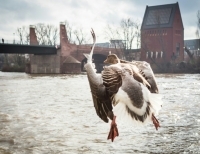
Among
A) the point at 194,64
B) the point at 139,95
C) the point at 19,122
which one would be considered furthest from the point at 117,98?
the point at 194,64

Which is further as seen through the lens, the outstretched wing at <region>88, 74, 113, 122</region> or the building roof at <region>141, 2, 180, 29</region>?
the building roof at <region>141, 2, 180, 29</region>

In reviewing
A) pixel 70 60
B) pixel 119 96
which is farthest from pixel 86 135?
pixel 70 60

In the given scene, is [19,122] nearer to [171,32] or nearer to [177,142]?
[177,142]

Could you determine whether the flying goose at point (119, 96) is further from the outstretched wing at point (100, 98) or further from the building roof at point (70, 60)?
the building roof at point (70, 60)

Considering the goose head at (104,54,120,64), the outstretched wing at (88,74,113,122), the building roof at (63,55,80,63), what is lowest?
the building roof at (63,55,80,63)

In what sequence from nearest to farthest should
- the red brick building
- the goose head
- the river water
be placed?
the goose head → the river water → the red brick building

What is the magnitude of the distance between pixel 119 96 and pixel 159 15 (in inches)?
3473

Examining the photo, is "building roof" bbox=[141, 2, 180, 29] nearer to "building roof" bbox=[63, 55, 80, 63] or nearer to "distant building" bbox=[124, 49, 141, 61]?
"distant building" bbox=[124, 49, 141, 61]

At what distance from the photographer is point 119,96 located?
2334 millimetres

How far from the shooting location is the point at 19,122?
38.1ft

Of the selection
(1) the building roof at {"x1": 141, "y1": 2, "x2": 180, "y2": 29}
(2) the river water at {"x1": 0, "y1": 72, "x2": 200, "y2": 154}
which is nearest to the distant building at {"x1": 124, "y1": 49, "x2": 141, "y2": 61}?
(1) the building roof at {"x1": 141, "y1": 2, "x2": 180, "y2": 29}

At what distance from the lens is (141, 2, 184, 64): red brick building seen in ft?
272

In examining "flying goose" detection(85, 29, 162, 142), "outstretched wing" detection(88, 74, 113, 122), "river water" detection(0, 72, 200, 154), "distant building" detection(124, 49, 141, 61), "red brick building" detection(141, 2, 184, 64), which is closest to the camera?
"flying goose" detection(85, 29, 162, 142)

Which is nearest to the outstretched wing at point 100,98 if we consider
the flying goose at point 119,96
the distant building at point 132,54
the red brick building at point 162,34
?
the flying goose at point 119,96
